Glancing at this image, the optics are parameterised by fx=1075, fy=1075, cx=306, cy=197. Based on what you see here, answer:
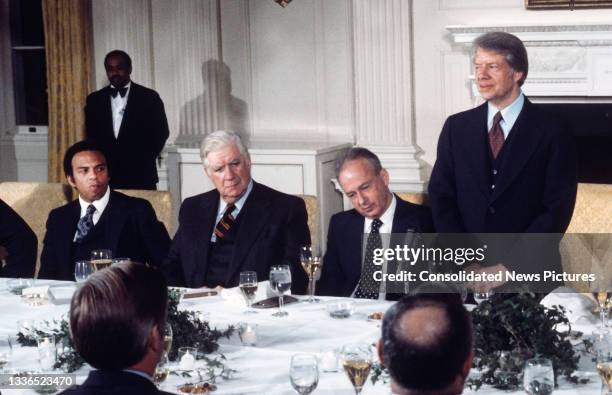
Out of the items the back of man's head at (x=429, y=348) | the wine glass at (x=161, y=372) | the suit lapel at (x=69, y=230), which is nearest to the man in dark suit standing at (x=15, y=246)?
the suit lapel at (x=69, y=230)

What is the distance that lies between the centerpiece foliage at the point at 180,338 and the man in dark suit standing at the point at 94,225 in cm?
131

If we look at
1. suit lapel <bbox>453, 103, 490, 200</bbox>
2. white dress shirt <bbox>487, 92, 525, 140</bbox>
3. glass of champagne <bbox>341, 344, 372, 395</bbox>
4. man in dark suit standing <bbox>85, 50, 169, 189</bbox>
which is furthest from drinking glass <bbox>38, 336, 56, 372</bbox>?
man in dark suit standing <bbox>85, 50, 169, 189</bbox>

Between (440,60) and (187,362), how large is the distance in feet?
13.6

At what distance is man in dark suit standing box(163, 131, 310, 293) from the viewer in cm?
411

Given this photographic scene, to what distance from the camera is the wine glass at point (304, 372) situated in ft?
8.46

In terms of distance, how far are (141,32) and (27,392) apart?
4987mm

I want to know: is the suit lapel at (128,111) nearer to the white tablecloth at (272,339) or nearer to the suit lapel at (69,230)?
the suit lapel at (69,230)

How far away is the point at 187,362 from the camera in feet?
9.54

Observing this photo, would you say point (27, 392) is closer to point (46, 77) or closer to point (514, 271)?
point (514, 271)

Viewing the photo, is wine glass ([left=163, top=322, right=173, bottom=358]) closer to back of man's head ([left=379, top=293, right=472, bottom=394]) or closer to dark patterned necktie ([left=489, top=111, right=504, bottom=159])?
back of man's head ([left=379, top=293, right=472, bottom=394])

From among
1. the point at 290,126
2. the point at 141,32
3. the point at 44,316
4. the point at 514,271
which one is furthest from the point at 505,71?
the point at 141,32

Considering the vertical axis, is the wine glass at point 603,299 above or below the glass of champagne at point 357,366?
above

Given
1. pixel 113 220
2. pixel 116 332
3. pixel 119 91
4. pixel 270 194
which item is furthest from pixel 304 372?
pixel 119 91

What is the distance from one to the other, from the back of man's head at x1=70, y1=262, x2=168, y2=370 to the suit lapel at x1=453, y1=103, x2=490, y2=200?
237cm
